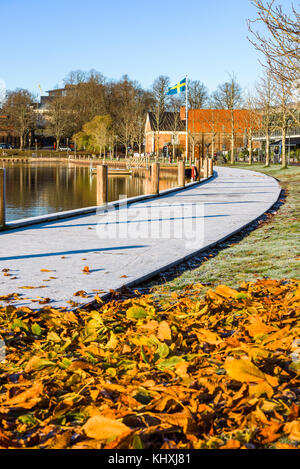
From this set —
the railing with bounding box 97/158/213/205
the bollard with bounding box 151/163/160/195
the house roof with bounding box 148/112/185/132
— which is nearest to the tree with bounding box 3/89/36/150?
the house roof with bounding box 148/112/185/132

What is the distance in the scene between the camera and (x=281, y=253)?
657 centimetres

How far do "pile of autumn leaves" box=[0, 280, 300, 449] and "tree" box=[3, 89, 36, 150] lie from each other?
92365 millimetres

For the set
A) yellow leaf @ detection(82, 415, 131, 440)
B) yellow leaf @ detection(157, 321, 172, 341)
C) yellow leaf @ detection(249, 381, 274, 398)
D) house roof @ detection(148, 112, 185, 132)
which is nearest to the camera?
yellow leaf @ detection(82, 415, 131, 440)

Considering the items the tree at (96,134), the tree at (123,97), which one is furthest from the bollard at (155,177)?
the tree at (123,97)

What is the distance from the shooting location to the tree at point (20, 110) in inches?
3654

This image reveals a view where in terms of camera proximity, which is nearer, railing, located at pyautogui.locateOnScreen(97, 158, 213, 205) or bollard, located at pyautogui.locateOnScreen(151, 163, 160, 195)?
railing, located at pyautogui.locateOnScreen(97, 158, 213, 205)

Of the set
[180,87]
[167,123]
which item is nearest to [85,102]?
[167,123]

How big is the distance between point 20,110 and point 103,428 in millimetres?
96634

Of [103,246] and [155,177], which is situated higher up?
[155,177]

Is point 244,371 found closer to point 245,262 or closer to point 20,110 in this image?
point 245,262

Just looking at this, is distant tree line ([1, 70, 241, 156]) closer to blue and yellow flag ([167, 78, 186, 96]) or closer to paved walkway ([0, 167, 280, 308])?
blue and yellow flag ([167, 78, 186, 96])

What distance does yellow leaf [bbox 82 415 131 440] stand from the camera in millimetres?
2305

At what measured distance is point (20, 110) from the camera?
306 feet

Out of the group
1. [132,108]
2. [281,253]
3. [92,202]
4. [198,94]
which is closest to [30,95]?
[132,108]
